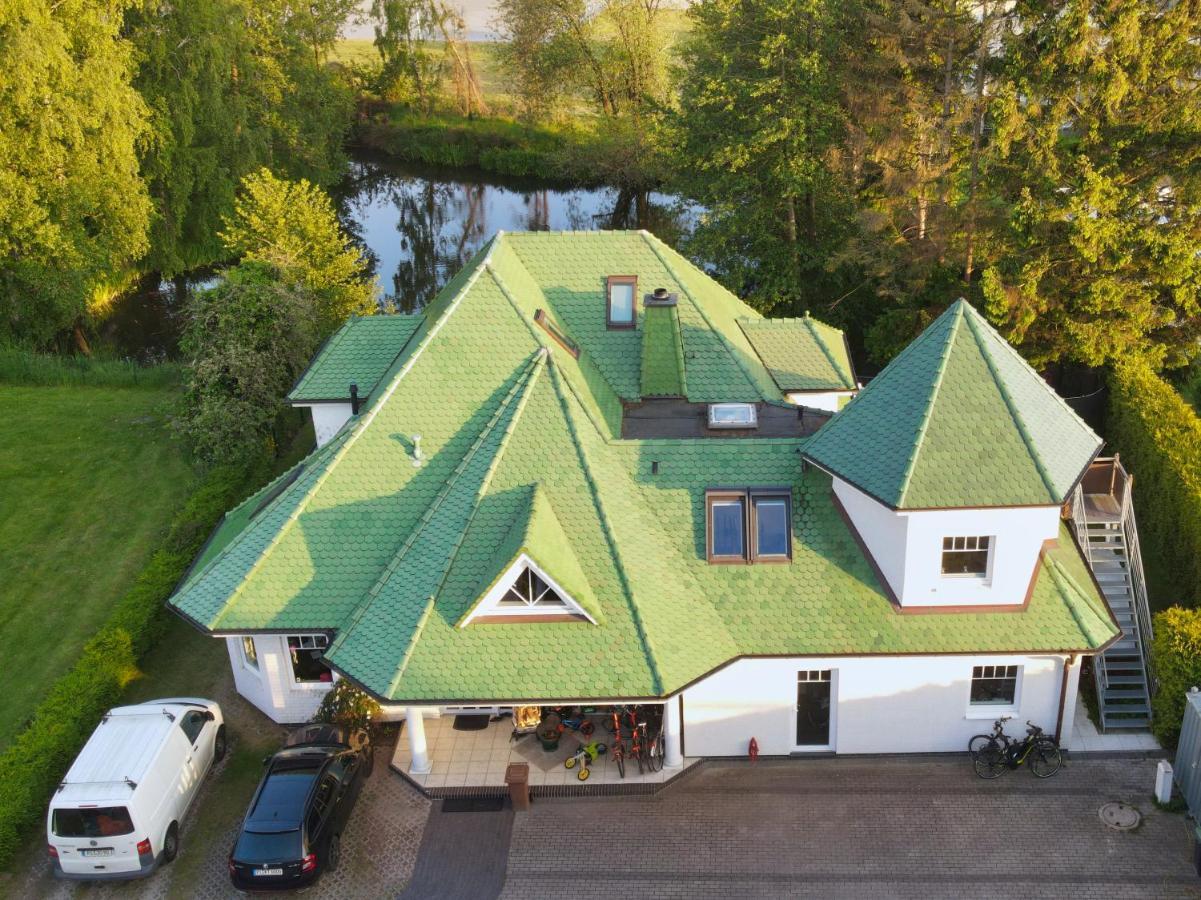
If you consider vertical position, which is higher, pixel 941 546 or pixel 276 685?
pixel 941 546

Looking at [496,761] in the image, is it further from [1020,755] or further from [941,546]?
[1020,755]

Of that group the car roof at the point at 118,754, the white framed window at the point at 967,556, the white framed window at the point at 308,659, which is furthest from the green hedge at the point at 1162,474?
the car roof at the point at 118,754

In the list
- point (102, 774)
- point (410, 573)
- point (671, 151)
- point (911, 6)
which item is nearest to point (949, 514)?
point (410, 573)

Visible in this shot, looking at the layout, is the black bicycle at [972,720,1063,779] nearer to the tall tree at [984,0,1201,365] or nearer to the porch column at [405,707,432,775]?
the porch column at [405,707,432,775]

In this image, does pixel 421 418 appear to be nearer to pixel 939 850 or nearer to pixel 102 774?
pixel 102 774

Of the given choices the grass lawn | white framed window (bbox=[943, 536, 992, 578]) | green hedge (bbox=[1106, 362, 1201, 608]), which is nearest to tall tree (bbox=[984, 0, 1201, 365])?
green hedge (bbox=[1106, 362, 1201, 608])

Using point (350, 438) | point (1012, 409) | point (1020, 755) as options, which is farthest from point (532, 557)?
point (1020, 755)
